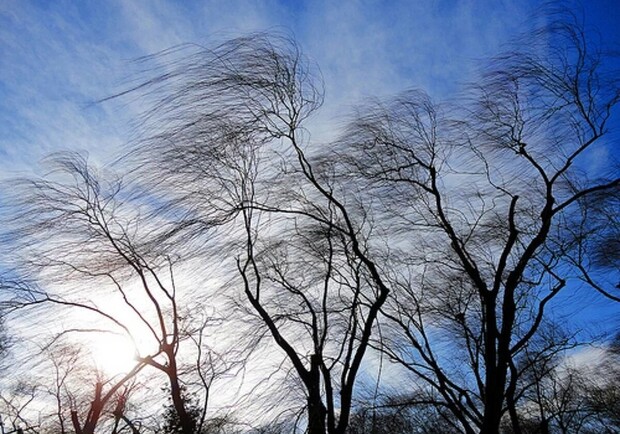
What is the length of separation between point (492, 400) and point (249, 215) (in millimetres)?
4134

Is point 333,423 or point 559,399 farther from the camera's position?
point 559,399

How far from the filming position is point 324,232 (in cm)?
777

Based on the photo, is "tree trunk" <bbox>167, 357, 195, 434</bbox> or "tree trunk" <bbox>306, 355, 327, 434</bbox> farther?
"tree trunk" <bbox>167, 357, 195, 434</bbox>

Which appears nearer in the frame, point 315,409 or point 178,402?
point 315,409

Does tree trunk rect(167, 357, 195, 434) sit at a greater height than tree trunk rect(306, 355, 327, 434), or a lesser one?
greater

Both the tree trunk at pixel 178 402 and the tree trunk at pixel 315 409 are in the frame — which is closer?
the tree trunk at pixel 315 409

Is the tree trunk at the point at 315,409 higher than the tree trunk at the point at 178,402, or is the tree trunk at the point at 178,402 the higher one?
the tree trunk at the point at 178,402

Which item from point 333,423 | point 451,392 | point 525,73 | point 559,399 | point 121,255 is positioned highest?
point 525,73

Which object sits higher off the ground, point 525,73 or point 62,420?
point 525,73

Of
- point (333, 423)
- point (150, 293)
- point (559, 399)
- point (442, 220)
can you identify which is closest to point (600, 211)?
point (442, 220)

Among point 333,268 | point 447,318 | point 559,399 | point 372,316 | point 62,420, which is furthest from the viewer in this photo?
point 62,420

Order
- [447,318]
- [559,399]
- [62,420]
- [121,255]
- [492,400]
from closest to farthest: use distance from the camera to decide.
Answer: [492,400], [121,255], [447,318], [559,399], [62,420]

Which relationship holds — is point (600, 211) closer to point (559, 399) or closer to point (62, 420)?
point (559, 399)

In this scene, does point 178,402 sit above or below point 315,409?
above
